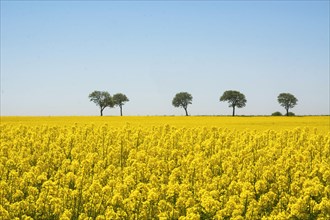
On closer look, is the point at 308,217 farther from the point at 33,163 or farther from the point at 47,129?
the point at 47,129

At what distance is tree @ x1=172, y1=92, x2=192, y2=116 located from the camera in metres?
107

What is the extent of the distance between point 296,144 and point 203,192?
1021 centimetres

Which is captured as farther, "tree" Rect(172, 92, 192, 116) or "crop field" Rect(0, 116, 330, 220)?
"tree" Rect(172, 92, 192, 116)

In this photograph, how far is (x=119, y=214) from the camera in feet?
27.8

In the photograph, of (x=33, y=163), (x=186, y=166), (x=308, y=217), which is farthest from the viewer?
(x=33, y=163)

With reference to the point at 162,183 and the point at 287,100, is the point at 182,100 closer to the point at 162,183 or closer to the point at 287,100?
the point at 287,100

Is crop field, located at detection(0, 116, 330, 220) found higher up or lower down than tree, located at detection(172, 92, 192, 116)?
lower down

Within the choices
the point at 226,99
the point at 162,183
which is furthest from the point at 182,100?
the point at 162,183

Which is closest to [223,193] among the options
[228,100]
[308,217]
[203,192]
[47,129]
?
[203,192]

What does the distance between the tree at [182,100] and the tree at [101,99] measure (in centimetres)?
1526

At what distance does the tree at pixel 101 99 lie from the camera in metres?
→ 100

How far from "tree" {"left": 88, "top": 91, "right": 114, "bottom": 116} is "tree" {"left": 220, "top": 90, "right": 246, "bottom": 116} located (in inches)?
950

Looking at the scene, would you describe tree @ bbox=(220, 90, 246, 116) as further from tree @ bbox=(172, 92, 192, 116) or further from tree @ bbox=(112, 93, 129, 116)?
tree @ bbox=(112, 93, 129, 116)

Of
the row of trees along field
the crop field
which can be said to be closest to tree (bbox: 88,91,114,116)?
the row of trees along field
